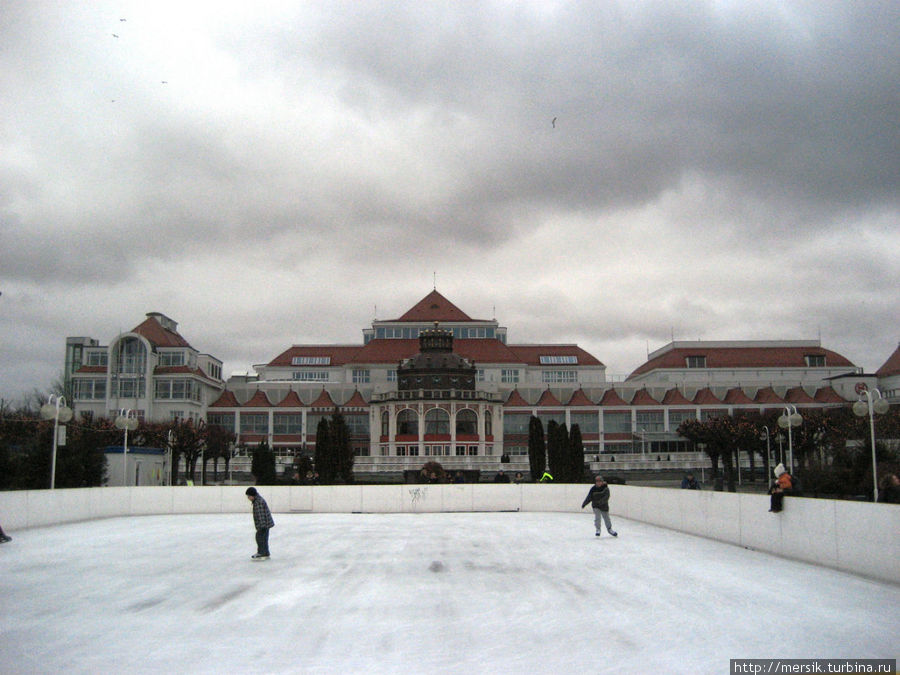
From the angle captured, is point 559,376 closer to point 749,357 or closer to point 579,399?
point 579,399

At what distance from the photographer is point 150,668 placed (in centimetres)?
976

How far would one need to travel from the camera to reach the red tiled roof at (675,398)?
101875 mm

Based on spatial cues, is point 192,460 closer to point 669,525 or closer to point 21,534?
point 21,534

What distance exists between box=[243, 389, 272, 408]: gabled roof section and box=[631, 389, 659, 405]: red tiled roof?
43.7 meters

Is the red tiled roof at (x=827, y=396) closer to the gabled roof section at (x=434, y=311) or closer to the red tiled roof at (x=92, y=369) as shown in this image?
the gabled roof section at (x=434, y=311)

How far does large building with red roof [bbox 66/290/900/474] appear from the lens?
9500 cm

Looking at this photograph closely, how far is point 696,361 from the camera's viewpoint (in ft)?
391

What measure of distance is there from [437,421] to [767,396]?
40.4 metres

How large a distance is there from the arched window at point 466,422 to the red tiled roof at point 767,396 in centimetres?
3441

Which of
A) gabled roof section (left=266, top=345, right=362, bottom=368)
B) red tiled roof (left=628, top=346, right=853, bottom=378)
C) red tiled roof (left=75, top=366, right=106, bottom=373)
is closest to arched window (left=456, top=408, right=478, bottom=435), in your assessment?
gabled roof section (left=266, top=345, right=362, bottom=368)

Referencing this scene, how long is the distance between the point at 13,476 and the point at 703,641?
42698mm

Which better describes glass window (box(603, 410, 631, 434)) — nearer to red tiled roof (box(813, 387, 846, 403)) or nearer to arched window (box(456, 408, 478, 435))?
arched window (box(456, 408, 478, 435))

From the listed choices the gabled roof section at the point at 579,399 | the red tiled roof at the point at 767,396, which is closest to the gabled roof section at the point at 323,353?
the gabled roof section at the point at 579,399

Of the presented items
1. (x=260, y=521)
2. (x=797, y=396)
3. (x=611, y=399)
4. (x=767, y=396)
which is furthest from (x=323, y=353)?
(x=260, y=521)
